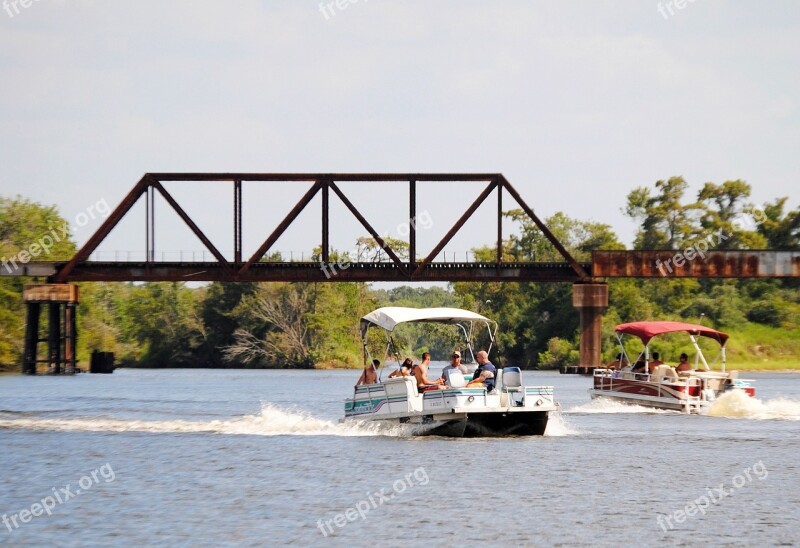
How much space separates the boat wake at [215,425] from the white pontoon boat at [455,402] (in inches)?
127

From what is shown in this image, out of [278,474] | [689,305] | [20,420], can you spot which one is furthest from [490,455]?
[689,305]

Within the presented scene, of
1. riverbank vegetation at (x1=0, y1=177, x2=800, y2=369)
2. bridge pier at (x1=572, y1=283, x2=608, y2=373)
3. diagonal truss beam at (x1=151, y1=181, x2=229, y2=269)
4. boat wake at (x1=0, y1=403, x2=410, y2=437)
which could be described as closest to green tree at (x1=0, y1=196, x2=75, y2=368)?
riverbank vegetation at (x1=0, y1=177, x2=800, y2=369)

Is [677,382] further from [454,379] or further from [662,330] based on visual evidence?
[454,379]

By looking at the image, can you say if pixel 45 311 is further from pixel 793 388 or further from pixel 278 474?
pixel 278 474

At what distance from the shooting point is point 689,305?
5413 inches

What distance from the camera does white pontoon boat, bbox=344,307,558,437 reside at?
3653cm

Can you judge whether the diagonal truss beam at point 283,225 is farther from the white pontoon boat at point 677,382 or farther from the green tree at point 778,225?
the green tree at point 778,225

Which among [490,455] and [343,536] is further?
[490,455]

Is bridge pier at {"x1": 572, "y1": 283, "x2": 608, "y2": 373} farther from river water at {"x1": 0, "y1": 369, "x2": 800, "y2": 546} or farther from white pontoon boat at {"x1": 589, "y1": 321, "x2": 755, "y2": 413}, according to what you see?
river water at {"x1": 0, "y1": 369, "x2": 800, "y2": 546}

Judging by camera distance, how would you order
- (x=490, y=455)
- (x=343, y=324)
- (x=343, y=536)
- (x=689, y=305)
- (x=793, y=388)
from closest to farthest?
(x=343, y=536)
(x=490, y=455)
(x=793, y=388)
(x=689, y=305)
(x=343, y=324)

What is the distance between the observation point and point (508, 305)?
147 meters

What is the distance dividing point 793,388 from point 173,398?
35.8 m

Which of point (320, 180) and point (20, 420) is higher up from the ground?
point (320, 180)

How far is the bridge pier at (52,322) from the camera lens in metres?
98.4
